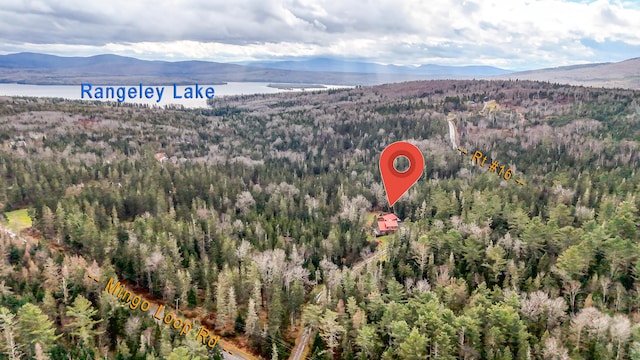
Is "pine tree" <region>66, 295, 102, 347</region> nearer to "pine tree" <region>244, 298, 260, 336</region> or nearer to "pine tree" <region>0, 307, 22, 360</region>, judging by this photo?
"pine tree" <region>0, 307, 22, 360</region>

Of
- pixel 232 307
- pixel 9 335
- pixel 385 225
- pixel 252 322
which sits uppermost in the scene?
pixel 9 335

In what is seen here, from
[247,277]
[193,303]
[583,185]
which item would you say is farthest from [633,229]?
[193,303]

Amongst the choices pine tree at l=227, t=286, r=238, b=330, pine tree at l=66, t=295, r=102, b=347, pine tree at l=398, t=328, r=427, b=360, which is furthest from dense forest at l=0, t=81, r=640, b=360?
pine tree at l=227, t=286, r=238, b=330

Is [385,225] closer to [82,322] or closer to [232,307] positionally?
[232,307]

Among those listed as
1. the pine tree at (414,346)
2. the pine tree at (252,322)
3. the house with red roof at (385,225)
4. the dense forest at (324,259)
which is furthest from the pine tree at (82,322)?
the house with red roof at (385,225)

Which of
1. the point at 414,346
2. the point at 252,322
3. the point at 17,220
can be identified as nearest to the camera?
the point at 414,346

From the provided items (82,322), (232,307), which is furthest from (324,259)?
(82,322)

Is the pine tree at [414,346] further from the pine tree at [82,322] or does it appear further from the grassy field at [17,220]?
the grassy field at [17,220]
